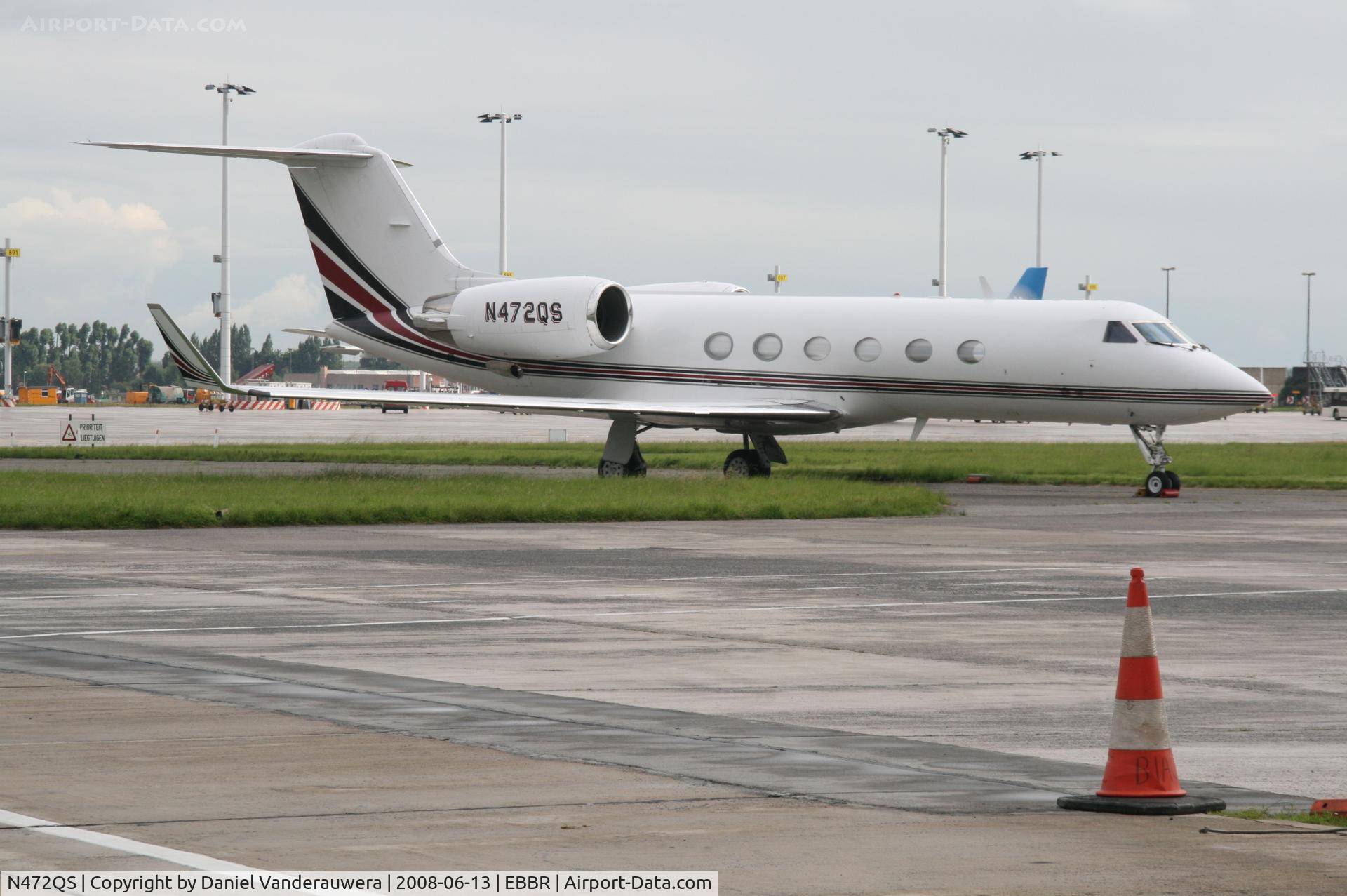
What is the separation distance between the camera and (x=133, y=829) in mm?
6355

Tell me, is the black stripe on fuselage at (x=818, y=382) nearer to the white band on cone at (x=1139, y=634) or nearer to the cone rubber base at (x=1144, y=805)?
the white band on cone at (x=1139, y=634)

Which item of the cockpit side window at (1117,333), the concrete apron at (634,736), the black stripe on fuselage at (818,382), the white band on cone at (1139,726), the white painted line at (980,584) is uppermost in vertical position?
the cockpit side window at (1117,333)

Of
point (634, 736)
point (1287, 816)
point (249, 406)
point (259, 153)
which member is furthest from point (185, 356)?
point (249, 406)

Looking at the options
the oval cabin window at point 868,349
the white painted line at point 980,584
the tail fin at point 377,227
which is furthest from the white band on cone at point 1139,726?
the tail fin at point 377,227

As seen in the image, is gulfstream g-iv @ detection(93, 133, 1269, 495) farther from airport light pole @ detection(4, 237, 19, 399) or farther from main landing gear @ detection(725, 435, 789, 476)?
airport light pole @ detection(4, 237, 19, 399)

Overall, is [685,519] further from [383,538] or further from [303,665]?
[303,665]

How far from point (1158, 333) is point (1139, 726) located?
75.8 feet

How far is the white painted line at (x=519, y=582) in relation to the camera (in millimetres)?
14750

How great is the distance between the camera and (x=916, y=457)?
135 ft

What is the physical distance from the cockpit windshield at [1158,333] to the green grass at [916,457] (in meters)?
4.31

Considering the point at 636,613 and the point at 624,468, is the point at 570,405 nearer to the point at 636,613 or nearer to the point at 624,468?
the point at 624,468

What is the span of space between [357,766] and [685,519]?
53.4 feet

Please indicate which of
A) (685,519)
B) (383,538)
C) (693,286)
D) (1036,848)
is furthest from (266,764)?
(693,286)

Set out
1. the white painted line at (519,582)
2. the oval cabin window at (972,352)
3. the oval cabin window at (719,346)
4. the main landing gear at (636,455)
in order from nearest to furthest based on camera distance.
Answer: the white painted line at (519,582), the oval cabin window at (972,352), the main landing gear at (636,455), the oval cabin window at (719,346)
